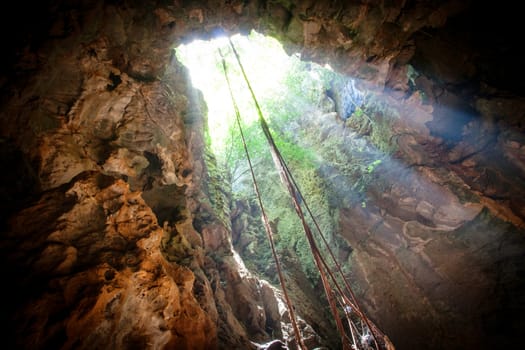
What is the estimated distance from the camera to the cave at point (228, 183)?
2891mm

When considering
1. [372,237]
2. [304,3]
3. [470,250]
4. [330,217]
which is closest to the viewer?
[304,3]

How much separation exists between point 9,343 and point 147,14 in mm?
4748

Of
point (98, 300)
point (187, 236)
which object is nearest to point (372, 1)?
point (187, 236)

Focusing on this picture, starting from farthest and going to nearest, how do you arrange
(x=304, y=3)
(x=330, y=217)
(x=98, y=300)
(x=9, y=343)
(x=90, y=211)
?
(x=330, y=217) → (x=304, y=3) → (x=90, y=211) → (x=98, y=300) → (x=9, y=343)

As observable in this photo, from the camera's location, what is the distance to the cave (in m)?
2.89

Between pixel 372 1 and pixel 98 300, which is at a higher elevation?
pixel 372 1

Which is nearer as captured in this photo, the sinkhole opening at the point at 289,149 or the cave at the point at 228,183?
the cave at the point at 228,183

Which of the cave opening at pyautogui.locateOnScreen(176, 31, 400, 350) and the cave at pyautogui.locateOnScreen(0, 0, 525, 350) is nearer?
the cave at pyautogui.locateOnScreen(0, 0, 525, 350)

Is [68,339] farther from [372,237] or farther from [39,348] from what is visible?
[372,237]

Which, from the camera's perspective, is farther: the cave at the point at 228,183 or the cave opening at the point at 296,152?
the cave opening at the point at 296,152

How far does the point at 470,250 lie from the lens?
6125 mm

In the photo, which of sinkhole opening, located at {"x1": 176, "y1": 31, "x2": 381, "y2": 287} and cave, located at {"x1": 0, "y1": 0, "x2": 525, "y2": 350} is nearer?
cave, located at {"x1": 0, "y1": 0, "x2": 525, "y2": 350}

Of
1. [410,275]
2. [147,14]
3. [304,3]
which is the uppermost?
[147,14]

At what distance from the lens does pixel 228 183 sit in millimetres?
8672
